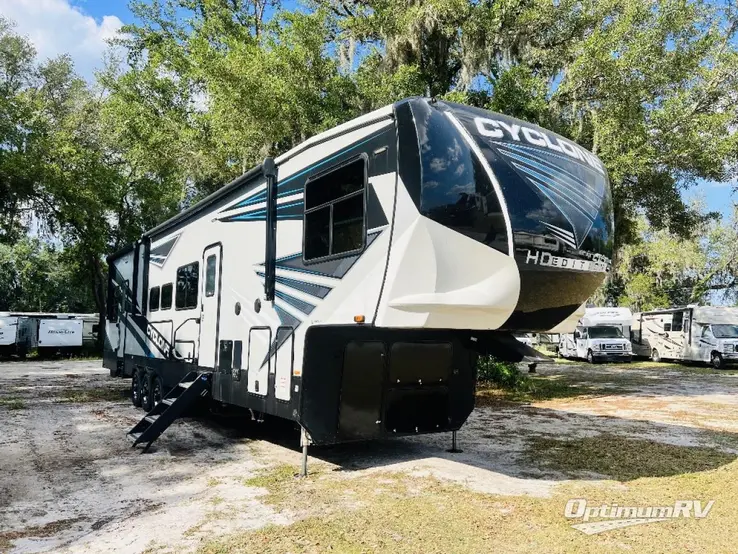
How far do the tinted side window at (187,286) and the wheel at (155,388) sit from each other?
1491 millimetres

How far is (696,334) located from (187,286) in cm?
2208

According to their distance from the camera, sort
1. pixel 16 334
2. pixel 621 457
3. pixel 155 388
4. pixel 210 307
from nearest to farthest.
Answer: pixel 621 457 → pixel 210 307 → pixel 155 388 → pixel 16 334

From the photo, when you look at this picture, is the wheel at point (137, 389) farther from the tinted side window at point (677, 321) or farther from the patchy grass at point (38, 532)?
→ the tinted side window at point (677, 321)

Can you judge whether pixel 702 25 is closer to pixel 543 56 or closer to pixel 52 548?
pixel 543 56

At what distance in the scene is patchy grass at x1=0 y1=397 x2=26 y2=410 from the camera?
11555mm

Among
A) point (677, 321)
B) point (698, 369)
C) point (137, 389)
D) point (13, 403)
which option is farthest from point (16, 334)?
point (677, 321)

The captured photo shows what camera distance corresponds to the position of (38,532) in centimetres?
479

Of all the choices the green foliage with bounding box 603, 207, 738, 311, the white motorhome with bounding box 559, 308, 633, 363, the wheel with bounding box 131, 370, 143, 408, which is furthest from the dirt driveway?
the green foliage with bounding box 603, 207, 738, 311

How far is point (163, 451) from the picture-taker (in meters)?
7.63

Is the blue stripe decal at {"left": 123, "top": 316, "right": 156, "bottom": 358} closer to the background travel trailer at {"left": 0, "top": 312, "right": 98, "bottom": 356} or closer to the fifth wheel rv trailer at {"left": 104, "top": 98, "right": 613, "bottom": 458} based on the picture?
the fifth wheel rv trailer at {"left": 104, "top": 98, "right": 613, "bottom": 458}

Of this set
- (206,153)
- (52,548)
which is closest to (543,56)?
(206,153)

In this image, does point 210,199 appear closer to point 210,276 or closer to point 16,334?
point 210,276

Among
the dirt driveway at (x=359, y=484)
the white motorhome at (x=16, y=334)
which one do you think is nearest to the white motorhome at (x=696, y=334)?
the dirt driveway at (x=359, y=484)

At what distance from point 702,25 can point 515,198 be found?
13.1 metres
